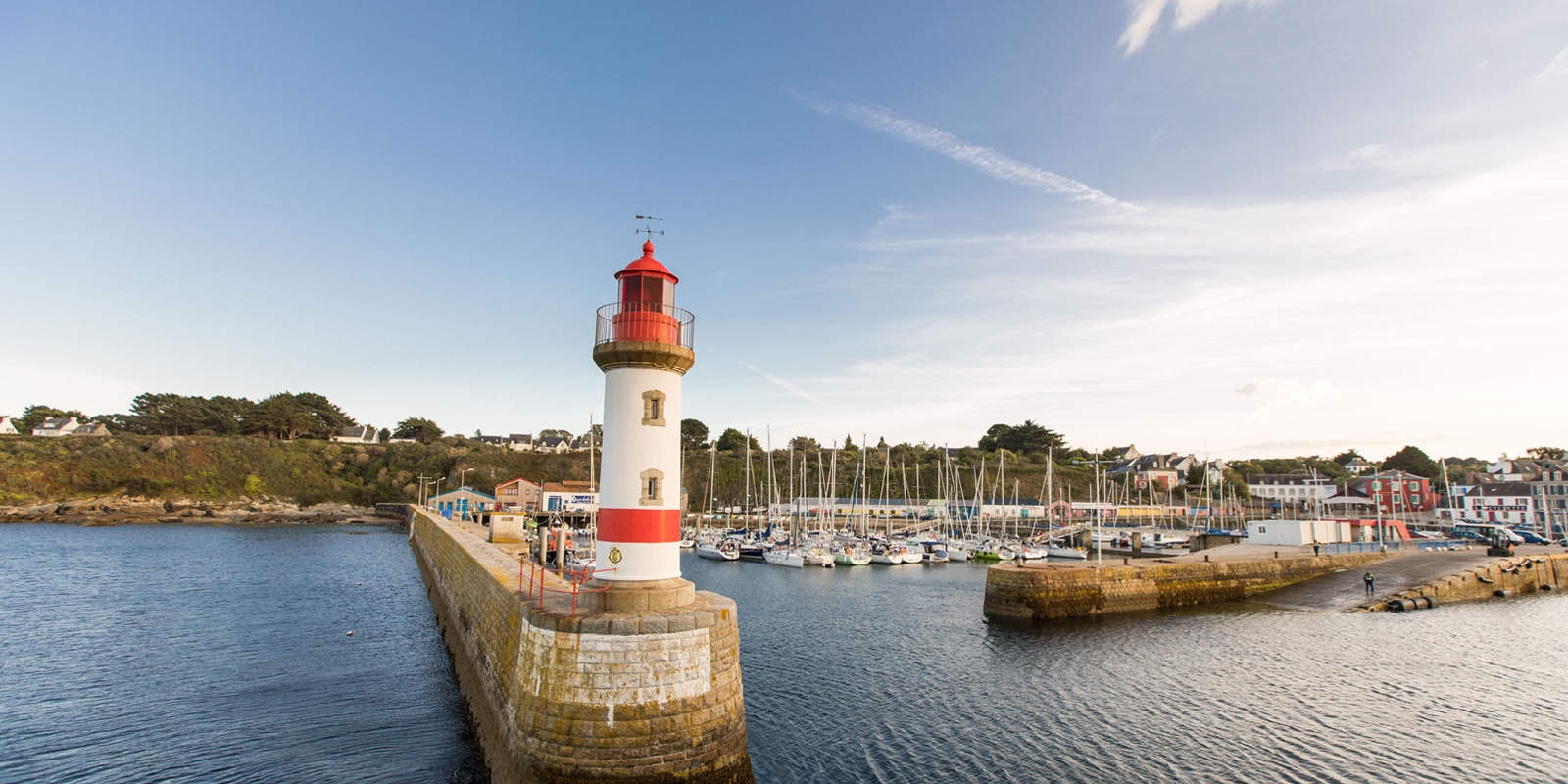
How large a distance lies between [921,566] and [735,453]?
75181 millimetres

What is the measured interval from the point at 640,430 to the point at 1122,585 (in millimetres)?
27885

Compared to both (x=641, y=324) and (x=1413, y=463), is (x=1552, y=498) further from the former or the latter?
(x=641, y=324)

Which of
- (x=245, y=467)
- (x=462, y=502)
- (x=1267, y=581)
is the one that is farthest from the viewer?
(x=245, y=467)

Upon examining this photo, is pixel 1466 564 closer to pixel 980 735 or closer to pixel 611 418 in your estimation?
pixel 980 735

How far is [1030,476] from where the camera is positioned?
4523 inches

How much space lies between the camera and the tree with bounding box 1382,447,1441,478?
119062 millimetres

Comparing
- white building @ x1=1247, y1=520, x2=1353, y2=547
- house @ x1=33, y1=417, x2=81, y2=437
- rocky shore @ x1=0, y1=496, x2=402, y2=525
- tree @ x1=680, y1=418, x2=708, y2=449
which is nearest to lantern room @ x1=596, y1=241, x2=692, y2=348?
white building @ x1=1247, y1=520, x2=1353, y2=547

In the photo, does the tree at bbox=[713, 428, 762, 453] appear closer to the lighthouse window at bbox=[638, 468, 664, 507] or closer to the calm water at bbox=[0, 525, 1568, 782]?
the calm water at bbox=[0, 525, 1568, 782]

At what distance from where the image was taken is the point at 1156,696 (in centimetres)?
1880

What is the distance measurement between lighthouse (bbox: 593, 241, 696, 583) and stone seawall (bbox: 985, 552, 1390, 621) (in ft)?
71.0

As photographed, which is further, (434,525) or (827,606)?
(434,525)

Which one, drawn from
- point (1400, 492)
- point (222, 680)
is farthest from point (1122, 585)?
point (1400, 492)

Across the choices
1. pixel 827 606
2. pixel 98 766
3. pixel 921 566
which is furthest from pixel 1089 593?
pixel 98 766

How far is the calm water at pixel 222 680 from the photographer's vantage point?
531 inches
